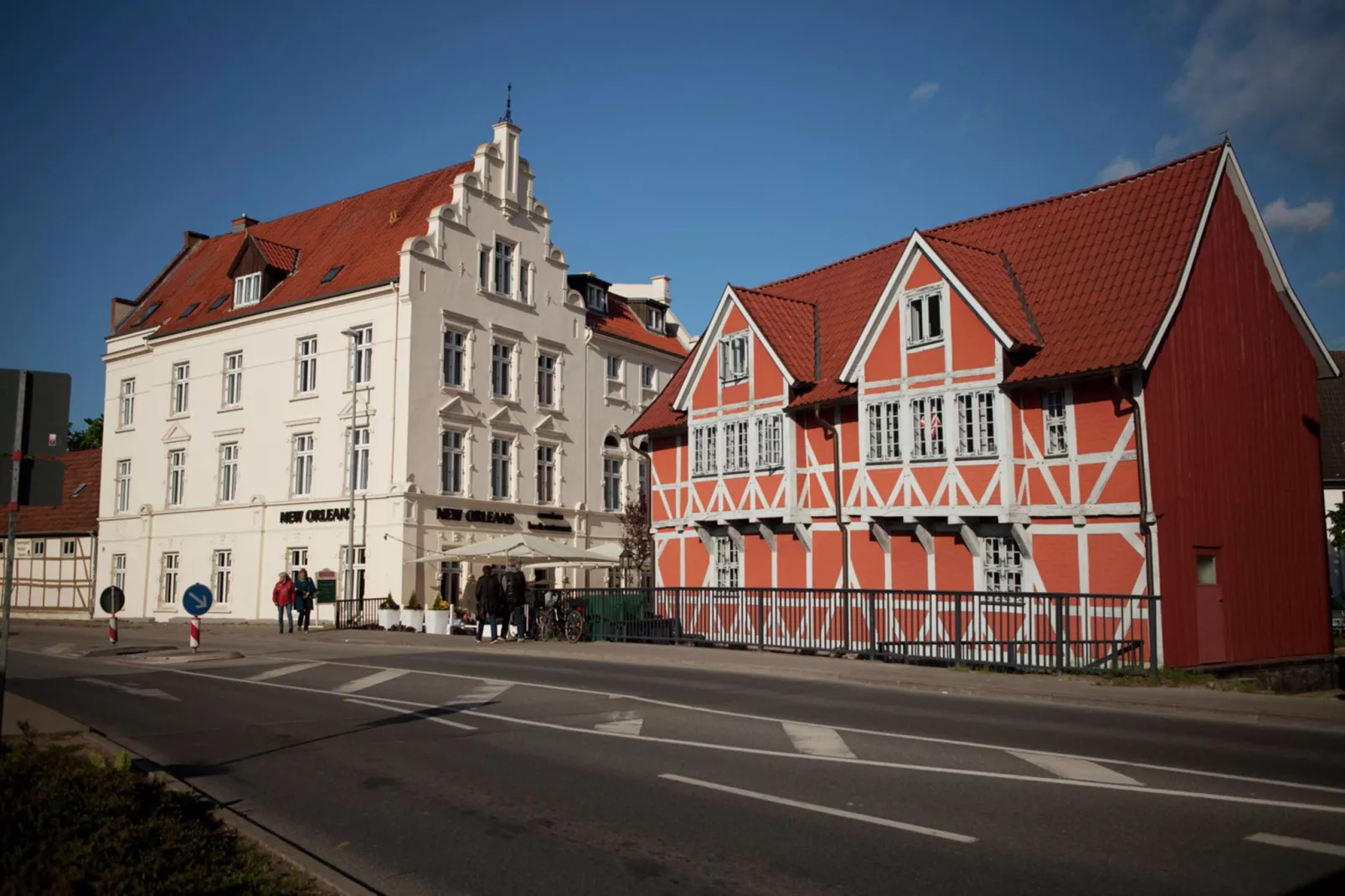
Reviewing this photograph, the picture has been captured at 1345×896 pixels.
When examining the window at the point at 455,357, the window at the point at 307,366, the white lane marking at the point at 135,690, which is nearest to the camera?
the white lane marking at the point at 135,690

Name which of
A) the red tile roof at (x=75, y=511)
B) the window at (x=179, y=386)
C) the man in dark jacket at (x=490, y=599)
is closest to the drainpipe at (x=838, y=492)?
the man in dark jacket at (x=490, y=599)

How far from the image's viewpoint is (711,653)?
22.6 m

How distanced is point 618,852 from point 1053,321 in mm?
20172

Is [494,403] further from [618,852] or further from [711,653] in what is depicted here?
[618,852]

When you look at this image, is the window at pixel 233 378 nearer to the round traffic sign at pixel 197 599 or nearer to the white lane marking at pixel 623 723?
the round traffic sign at pixel 197 599

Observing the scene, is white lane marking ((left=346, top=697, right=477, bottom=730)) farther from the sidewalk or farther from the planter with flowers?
the planter with flowers

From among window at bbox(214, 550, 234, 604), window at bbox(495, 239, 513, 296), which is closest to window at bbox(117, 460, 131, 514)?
window at bbox(214, 550, 234, 604)

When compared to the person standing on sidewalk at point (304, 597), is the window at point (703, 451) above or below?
above

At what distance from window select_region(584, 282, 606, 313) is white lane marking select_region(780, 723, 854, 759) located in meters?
38.6

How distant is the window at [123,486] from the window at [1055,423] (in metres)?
39.5

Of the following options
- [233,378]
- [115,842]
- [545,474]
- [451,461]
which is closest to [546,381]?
[545,474]

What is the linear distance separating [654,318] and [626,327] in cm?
459

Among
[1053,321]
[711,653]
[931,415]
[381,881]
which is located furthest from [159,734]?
[1053,321]

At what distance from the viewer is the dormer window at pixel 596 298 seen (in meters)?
49.5
